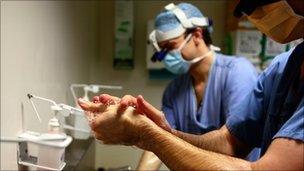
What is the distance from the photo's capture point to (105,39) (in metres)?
2.71

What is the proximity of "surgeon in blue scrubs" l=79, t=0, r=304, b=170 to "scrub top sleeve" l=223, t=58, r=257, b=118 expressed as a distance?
46cm

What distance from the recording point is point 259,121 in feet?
3.99

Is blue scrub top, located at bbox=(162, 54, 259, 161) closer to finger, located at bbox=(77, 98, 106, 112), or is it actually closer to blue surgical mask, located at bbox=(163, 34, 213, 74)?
blue surgical mask, located at bbox=(163, 34, 213, 74)

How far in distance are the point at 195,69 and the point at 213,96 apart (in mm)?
167

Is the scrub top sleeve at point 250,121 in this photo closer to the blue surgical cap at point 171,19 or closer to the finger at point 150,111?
the finger at point 150,111

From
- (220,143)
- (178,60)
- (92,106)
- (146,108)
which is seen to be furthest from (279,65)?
(178,60)

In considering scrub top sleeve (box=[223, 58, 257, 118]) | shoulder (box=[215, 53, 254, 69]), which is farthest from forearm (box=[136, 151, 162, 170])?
shoulder (box=[215, 53, 254, 69])

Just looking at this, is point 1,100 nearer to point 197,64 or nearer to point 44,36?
point 44,36

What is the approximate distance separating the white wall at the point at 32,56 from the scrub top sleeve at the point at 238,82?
70 cm

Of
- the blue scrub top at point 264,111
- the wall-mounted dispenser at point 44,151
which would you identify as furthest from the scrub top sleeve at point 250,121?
the wall-mounted dispenser at point 44,151

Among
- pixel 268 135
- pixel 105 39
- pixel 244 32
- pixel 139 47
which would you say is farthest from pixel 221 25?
pixel 268 135

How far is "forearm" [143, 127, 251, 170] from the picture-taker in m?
0.82

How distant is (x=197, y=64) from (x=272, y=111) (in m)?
0.88

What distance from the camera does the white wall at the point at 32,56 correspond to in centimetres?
112
